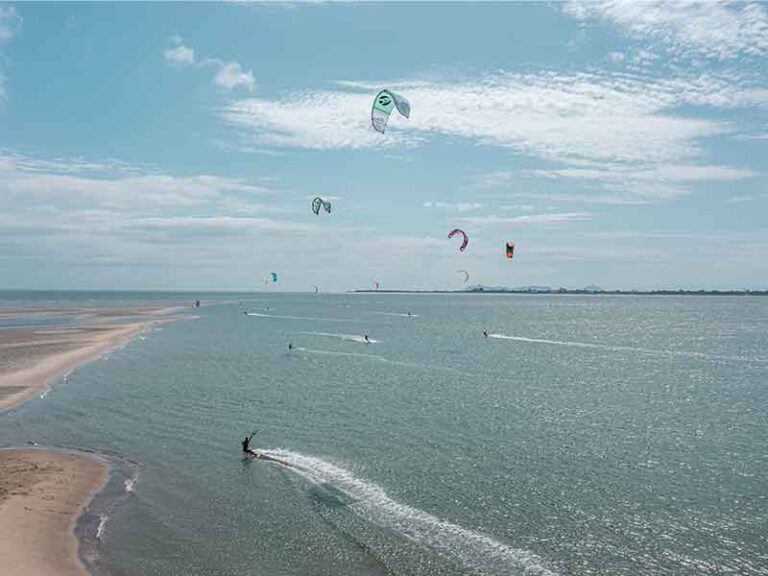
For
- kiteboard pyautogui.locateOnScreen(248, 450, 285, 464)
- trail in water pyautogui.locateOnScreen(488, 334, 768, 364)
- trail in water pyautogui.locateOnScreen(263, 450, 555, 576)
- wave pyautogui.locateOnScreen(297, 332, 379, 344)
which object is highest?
wave pyautogui.locateOnScreen(297, 332, 379, 344)

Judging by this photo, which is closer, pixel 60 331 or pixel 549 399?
pixel 549 399

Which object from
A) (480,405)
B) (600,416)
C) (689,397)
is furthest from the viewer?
(689,397)

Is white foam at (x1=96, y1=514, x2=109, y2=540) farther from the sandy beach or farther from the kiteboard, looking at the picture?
the kiteboard

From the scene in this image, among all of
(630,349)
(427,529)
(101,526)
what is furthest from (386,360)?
(101,526)

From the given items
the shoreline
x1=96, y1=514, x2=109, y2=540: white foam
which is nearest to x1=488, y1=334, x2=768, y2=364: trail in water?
the shoreline

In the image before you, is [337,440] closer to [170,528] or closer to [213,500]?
[213,500]

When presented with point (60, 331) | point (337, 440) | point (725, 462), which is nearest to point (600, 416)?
point (725, 462)
